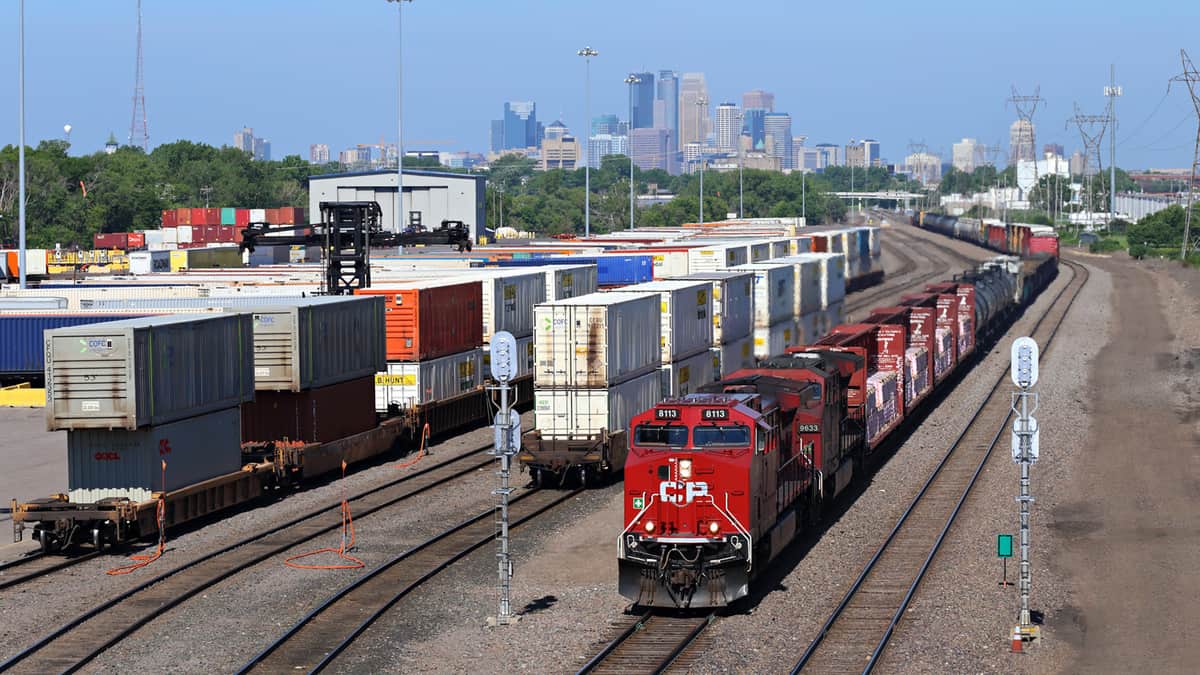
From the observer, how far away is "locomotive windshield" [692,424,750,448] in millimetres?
23453

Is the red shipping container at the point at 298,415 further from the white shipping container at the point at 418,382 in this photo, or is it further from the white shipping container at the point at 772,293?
the white shipping container at the point at 772,293

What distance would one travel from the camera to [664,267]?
6341 centimetres

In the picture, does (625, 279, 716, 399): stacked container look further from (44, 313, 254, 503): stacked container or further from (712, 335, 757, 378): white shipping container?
(44, 313, 254, 503): stacked container

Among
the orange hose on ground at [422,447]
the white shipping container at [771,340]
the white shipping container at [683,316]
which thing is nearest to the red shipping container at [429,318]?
the orange hose on ground at [422,447]

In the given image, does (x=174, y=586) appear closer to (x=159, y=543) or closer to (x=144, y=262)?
(x=159, y=543)

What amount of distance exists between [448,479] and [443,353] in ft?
21.5

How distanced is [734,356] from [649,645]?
25.9 meters

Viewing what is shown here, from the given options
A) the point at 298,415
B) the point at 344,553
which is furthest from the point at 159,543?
the point at 298,415

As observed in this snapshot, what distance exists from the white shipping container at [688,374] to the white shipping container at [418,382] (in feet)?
21.6

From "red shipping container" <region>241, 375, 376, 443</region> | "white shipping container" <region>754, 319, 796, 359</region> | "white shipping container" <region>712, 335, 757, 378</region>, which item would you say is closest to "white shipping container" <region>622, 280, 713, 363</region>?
"white shipping container" <region>712, 335, 757, 378</region>

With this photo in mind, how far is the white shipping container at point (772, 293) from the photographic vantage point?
171 feet

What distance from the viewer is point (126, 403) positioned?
2900 centimetres

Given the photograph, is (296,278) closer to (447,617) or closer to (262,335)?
(262,335)

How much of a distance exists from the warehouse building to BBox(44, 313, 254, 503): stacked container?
101662mm
